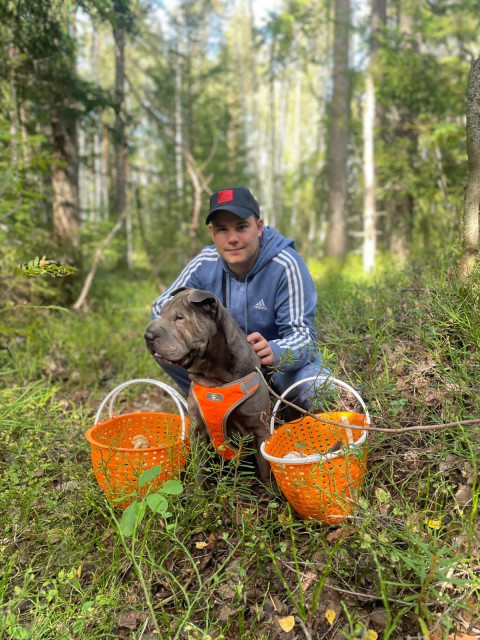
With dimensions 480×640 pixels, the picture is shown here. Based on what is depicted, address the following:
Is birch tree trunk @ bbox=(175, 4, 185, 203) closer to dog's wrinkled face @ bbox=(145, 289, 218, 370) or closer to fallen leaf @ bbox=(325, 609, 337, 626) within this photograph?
dog's wrinkled face @ bbox=(145, 289, 218, 370)

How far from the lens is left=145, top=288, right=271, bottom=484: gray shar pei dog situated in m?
2.40

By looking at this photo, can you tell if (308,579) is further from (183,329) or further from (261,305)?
(261,305)

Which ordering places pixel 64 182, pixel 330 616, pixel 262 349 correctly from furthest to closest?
pixel 64 182 < pixel 262 349 < pixel 330 616

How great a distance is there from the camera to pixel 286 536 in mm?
2264

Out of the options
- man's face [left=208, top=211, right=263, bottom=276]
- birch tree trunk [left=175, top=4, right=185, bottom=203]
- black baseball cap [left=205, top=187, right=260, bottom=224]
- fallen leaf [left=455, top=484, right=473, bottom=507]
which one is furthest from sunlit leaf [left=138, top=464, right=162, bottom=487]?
birch tree trunk [left=175, top=4, right=185, bottom=203]

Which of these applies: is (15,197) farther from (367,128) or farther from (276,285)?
(367,128)

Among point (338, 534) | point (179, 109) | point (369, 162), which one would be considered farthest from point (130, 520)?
point (179, 109)

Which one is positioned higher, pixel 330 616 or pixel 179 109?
pixel 179 109

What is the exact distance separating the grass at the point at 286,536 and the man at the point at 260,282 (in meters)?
0.32

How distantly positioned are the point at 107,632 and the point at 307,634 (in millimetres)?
855

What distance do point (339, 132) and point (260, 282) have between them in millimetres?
10992

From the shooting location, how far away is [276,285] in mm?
3230

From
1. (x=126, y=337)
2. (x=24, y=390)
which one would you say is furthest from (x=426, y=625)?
(x=126, y=337)

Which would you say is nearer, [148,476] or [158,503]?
[158,503]
